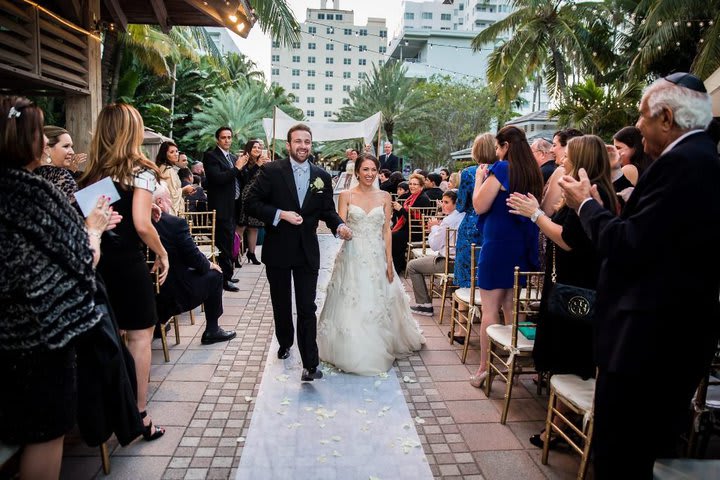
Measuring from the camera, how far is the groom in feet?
14.8

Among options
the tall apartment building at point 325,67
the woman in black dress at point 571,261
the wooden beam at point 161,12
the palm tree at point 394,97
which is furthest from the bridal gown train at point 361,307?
the tall apartment building at point 325,67

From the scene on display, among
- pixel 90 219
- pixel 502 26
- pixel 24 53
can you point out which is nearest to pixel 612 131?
pixel 502 26

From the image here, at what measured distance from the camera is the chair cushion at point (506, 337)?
376cm

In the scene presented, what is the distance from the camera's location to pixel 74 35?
6930 mm

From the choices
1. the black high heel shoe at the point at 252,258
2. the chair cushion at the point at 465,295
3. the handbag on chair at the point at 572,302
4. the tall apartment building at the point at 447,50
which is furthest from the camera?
the tall apartment building at the point at 447,50

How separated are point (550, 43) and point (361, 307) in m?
21.5

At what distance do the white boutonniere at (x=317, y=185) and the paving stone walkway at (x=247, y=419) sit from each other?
1.73 m

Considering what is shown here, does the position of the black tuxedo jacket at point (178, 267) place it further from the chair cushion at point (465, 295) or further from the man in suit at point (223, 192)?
the man in suit at point (223, 192)

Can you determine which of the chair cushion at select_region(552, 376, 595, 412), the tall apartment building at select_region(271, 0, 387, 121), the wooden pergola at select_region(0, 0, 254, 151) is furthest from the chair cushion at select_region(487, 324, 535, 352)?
the tall apartment building at select_region(271, 0, 387, 121)

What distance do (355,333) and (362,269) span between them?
603 millimetres

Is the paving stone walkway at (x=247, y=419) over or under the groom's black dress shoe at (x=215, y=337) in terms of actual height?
under

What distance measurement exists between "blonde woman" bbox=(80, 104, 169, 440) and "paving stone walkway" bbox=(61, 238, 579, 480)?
0.35 m

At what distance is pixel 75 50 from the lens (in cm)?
701

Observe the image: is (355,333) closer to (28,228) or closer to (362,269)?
(362,269)
